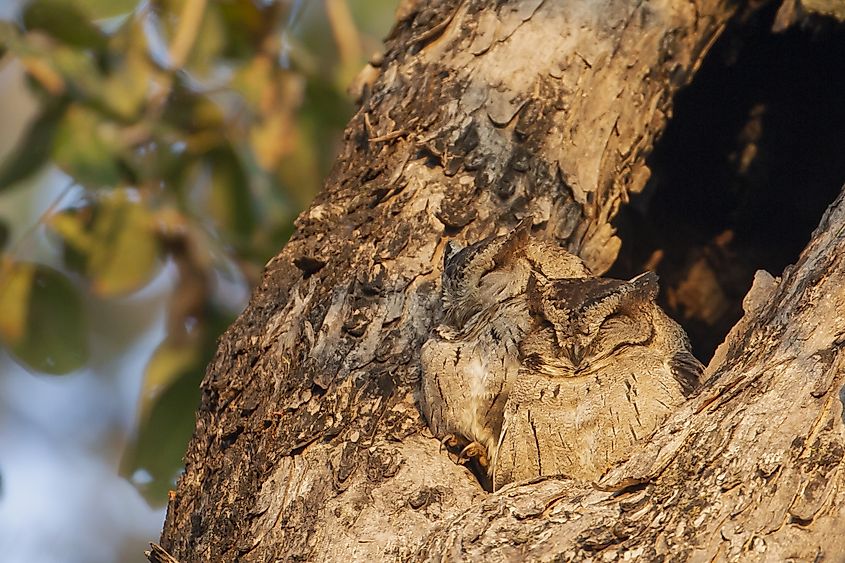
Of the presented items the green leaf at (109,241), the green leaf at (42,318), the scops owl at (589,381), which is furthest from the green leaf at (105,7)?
the scops owl at (589,381)

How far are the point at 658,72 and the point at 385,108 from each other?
0.78 meters

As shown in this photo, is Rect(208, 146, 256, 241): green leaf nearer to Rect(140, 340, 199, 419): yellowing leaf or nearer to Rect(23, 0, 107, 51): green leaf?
Rect(140, 340, 199, 419): yellowing leaf

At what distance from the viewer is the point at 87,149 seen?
10.8ft

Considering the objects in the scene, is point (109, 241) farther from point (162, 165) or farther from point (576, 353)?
point (576, 353)

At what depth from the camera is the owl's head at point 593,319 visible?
2.04 metres

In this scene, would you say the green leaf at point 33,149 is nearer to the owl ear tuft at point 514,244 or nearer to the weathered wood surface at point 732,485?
the owl ear tuft at point 514,244

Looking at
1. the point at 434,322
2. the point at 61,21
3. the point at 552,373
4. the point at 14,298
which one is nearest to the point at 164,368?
the point at 14,298

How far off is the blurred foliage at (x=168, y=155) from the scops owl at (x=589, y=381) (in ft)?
5.32

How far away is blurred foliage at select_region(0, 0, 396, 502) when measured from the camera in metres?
3.34

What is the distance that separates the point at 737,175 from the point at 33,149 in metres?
2.32

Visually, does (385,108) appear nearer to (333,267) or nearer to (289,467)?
(333,267)

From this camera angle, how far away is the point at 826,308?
175cm

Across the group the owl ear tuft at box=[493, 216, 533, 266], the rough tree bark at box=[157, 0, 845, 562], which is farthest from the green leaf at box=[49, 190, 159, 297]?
the owl ear tuft at box=[493, 216, 533, 266]

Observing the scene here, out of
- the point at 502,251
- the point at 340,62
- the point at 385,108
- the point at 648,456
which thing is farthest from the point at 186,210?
the point at 648,456
